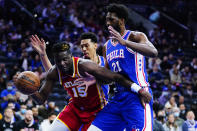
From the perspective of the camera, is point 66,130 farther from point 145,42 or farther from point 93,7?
point 93,7

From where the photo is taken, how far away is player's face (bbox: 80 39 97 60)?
5.76 m

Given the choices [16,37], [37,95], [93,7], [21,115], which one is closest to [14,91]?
[21,115]

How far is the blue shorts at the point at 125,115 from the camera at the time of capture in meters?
4.55

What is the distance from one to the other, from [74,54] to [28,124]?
4.82m

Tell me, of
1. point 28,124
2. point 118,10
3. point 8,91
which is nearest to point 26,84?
point 118,10

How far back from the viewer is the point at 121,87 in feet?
15.7

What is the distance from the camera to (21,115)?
939 cm

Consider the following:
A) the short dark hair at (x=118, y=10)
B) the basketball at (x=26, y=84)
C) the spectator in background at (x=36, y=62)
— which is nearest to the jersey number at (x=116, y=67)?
the short dark hair at (x=118, y=10)

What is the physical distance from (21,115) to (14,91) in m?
1.54

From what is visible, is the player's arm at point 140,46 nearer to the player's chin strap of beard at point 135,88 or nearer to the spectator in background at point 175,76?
the player's chin strap of beard at point 135,88

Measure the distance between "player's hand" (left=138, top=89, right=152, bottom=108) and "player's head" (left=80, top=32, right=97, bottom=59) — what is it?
4.65 ft

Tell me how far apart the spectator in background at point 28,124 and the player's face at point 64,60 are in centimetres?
406

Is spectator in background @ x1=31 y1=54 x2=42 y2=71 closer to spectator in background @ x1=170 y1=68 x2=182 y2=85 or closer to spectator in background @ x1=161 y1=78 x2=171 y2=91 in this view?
spectator in background @ x1=161 y1=78 x2=171 y2=91

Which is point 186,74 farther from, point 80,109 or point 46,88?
point 46,88
